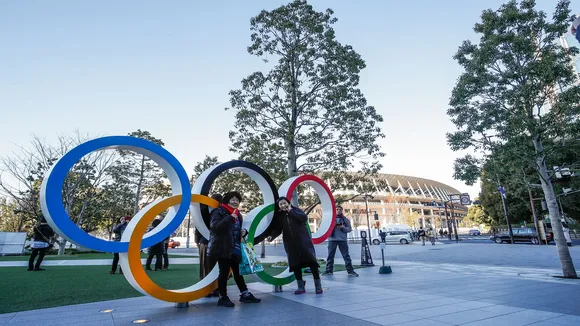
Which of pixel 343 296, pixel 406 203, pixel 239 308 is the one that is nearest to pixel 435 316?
pixel 343 296

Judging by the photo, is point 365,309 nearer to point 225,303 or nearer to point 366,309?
point 366,309

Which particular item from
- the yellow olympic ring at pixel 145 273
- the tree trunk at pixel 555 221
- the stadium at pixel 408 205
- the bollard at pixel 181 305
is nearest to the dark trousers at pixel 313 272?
the yellow olympic ring at pixel 145 273

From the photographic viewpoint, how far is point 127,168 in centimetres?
2414

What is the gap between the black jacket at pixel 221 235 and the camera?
4.46 metres

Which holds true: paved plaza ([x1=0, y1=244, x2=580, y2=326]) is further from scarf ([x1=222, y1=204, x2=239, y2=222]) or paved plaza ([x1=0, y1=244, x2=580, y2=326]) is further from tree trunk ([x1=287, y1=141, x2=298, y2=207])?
tree trunk ([x1=287, y1=141, x2=298, y2=207])

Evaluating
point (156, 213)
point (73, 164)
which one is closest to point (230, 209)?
point (156, 213)

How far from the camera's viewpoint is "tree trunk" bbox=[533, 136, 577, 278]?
7.11 m

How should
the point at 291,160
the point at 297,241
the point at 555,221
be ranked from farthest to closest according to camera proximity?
1. the point at 291,160
2. the point at 555,221
3. the point at 297,241

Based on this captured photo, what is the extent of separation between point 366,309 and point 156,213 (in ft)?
10.5

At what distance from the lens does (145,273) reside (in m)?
4.14

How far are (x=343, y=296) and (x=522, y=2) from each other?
8214 mm

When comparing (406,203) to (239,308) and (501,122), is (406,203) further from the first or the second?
(239,308)

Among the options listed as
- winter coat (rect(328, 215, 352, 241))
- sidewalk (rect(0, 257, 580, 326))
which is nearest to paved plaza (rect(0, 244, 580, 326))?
sidewalk (rect(0, 257, 580, 326))

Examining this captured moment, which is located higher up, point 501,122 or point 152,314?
point 501,122
